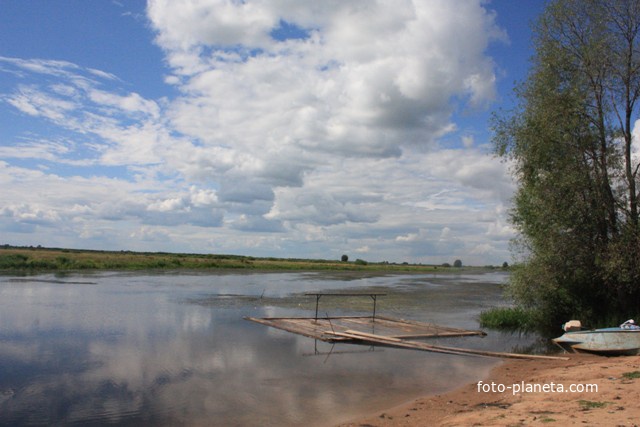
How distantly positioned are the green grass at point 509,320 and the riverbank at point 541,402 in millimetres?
8808

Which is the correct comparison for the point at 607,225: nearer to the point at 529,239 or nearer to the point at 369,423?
the point at 529,239

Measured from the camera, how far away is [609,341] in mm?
14602

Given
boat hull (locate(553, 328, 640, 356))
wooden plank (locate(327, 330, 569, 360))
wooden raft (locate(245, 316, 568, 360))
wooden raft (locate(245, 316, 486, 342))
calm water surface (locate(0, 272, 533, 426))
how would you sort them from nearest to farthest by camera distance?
calm water surface (locate(0, 272, 533, 426)), boat hull (locate(553, 328, 640, 356)), wooden plank (locate(327, 330, 569, 360)), wooden raft (locate(245, 316, 568, 360)), wooden raft (locate(245, 316, 486, 342))

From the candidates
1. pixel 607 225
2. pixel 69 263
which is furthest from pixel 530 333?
pixel 69 263

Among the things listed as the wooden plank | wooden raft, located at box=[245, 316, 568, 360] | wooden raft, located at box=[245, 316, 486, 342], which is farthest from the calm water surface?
wooden raft, located at box=[245, 316, 486, 342]

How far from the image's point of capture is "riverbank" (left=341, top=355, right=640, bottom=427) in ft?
26.5

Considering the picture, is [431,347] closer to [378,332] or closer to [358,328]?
[378,332]

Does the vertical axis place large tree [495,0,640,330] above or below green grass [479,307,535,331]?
above

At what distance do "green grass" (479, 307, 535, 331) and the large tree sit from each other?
2968mm

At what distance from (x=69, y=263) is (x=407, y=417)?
6719 centimetres

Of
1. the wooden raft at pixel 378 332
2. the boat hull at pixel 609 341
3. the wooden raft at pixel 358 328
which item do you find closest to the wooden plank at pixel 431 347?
the wooden raft at pixel 378 332

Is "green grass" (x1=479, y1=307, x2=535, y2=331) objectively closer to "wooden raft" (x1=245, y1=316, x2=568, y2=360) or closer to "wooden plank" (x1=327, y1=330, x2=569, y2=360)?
"wooden raft" (x1=245, y1=316, x2=568, y2=360)

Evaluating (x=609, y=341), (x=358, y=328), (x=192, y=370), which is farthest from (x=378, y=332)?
(x=192, y=370)

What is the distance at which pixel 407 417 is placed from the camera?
965 centimetres
